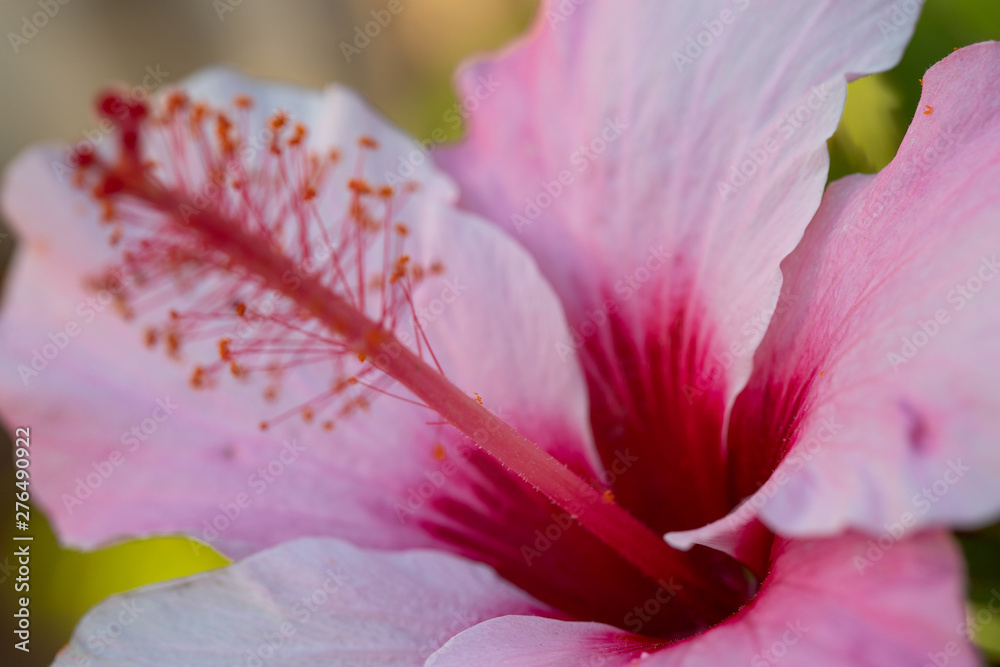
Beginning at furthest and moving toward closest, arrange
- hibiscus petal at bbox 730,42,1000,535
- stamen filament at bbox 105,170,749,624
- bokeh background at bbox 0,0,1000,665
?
bokeh background at bbox 0,0,1000,665, stamen filament at bbox 105,170,749,624, hibiscus petal at bbox 730,42,1000,535

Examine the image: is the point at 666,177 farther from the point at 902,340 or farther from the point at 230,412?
the point at 230,412

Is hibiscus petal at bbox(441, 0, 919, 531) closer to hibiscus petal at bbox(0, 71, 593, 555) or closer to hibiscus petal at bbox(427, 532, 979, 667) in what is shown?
hibiscus petal at bbox(0, 71, 593, 555)

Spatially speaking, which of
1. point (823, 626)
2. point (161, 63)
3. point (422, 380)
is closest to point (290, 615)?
Result: point (422, 380)

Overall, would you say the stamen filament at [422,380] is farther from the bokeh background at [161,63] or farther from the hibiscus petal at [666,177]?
the bokeh background at [161,63]

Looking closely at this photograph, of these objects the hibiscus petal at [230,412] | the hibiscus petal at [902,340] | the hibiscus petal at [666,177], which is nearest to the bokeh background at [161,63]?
the hibiscus petal at [230,412]

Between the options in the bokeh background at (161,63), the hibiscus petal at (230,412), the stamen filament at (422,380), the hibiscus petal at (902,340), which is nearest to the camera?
the hibiscus petal at (902,340)

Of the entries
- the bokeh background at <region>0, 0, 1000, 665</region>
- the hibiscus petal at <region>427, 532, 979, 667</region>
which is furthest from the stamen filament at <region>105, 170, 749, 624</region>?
the bokeh background at <region>0, 0, 1000, 665</region>
